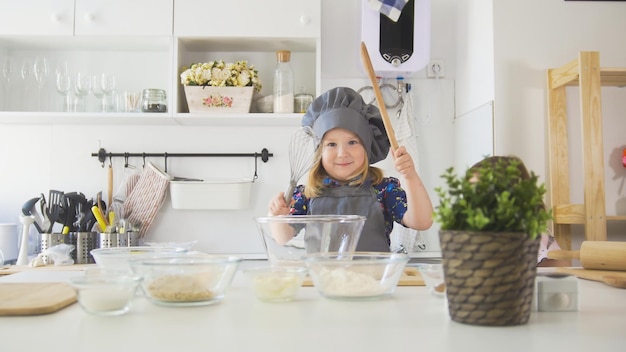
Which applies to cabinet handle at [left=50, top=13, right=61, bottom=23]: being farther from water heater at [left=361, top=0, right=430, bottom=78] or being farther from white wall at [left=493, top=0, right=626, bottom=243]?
white wall at [left=493, top=0, right=626, bottom=243]

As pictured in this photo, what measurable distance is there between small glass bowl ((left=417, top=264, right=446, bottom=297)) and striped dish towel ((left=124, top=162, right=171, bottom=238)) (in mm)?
1706

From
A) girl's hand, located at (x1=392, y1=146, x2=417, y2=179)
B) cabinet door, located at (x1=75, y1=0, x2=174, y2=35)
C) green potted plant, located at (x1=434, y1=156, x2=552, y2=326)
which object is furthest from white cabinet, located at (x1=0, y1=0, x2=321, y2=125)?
green potted plant, located at (x1=434, y1=156, x2=552, y2=326)

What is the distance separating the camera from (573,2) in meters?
2.16

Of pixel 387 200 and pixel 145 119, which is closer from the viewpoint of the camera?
pixel 387 200

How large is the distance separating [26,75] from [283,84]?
98 cm

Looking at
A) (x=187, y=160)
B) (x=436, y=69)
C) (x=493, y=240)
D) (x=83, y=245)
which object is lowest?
(x=83, y=245)

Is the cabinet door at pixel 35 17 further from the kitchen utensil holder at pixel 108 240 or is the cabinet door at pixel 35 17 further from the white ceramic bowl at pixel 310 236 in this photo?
the white ceramic bowl at pixel 310 236

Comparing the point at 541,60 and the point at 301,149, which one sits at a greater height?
the point at 541,60

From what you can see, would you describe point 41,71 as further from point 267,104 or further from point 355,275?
point 355,275

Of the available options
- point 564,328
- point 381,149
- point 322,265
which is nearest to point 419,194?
point 381,149

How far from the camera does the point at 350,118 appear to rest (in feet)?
5.08

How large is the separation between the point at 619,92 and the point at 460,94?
561 millimetres

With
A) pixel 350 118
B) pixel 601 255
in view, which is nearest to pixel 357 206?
pixel 350 118

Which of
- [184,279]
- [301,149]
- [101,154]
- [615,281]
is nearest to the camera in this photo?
[184,279]
